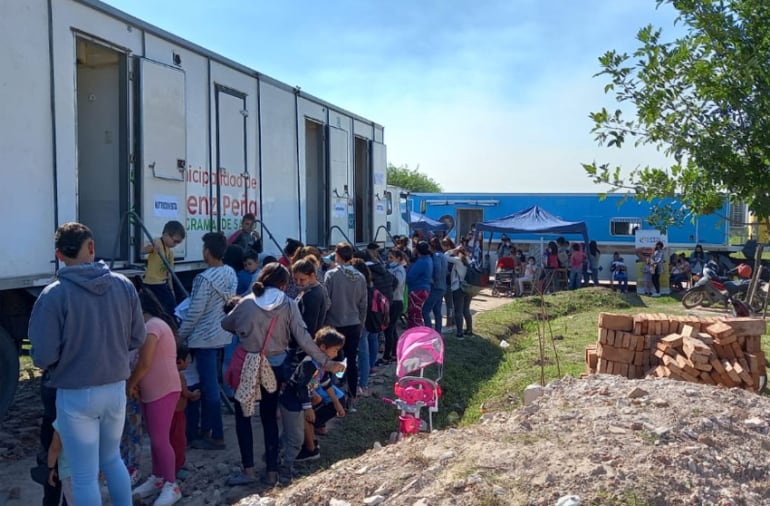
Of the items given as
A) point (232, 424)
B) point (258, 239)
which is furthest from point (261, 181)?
point (232, 424)

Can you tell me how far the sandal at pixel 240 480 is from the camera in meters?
5.14

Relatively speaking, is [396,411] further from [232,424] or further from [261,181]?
[261,181]

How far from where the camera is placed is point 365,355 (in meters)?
7.93

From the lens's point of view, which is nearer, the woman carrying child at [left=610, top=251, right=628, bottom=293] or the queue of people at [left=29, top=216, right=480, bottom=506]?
the queue of people at [left=29, top=216, right=480, bottom=506]

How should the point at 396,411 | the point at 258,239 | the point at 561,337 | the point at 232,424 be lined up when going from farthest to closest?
the point at 561,337 < the point at 258,239 < the point at 396,411 < the point at 232,424

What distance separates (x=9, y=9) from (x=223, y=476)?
4.13m

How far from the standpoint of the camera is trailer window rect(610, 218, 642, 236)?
74.1 feet

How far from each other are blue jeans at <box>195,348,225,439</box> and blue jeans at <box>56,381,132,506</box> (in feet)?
6.21

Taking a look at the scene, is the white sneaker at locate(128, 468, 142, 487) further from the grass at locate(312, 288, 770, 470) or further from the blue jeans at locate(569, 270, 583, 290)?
the blue jeans at locate(569, 270, 583, 290)

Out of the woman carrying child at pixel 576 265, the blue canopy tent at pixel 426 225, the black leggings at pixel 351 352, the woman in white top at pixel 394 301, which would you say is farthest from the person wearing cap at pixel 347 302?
the blue canopy tent at pixel 426 225

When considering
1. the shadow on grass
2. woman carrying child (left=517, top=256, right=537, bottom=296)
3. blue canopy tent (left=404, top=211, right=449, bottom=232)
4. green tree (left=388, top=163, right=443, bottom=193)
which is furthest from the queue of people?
green tree (left=388, top=163, right=443, bottom=193)

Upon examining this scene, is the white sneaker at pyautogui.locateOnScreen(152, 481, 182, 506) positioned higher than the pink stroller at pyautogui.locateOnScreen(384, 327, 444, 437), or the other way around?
the pink stroller at pyautogui.locateOnScreen(384, 327, 444, 437)

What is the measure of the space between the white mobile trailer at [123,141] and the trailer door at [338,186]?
912 mm

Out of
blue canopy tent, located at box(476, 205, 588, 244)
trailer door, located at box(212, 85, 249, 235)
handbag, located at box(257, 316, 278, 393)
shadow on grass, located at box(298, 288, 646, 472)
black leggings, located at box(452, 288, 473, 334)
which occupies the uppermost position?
trailer door, located at box(212, 85, 249, 235)
